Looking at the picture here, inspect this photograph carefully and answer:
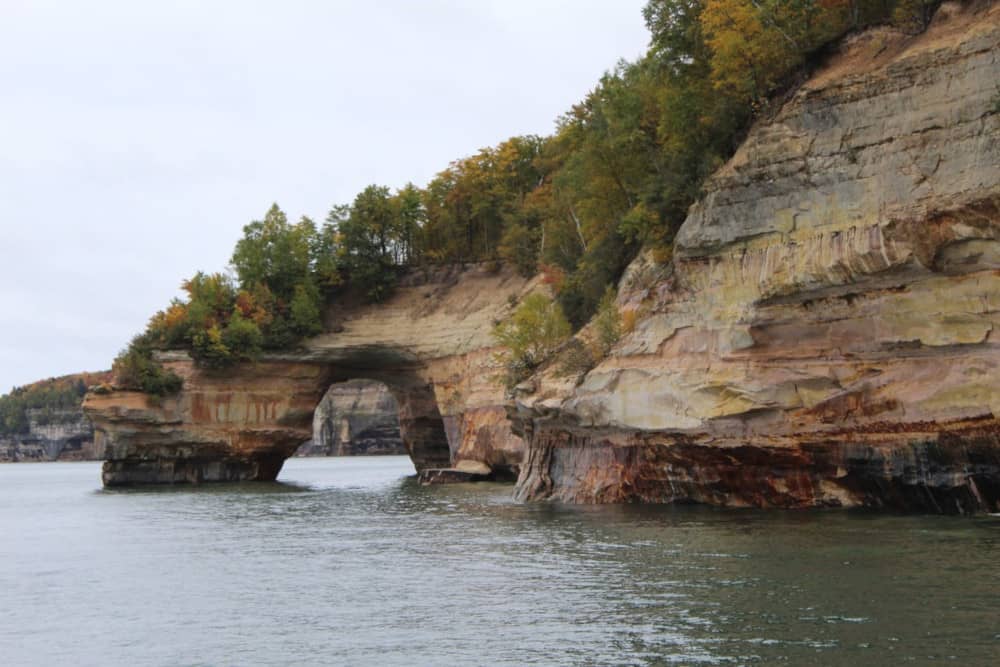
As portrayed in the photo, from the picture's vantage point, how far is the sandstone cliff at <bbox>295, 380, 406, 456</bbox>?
136 m

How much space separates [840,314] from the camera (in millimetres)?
29016

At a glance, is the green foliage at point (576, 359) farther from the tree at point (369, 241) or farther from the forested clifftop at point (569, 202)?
the tree at point (369, 241)

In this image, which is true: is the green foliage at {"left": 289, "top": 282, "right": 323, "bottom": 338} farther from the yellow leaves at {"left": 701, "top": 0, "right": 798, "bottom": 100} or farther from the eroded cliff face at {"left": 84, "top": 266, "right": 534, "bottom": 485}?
the yellow leaves at {"left": 701, "top": 0, "right": 798, "bottom": 100}

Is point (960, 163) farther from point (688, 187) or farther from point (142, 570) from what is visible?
point (142, 570)

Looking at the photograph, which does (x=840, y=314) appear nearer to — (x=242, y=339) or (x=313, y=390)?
(x=242, y=339)

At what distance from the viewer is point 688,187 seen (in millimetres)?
35812

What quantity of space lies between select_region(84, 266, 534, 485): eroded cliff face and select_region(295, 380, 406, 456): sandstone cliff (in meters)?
62.4

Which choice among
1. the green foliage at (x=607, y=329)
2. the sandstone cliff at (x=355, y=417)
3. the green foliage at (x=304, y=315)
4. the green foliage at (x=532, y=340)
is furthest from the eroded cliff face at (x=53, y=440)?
the green foliage at (x=607, y=329)

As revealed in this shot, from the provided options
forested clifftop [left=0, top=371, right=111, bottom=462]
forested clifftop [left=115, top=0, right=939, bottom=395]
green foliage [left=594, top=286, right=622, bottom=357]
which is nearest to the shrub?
forested clifftop [left=115, top=0, right=939, bottom=395]

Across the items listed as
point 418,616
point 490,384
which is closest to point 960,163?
point 418,616

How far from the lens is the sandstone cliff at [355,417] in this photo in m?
136

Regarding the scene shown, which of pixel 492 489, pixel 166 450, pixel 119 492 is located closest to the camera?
pixel 492 489

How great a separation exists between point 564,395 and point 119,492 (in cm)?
3330

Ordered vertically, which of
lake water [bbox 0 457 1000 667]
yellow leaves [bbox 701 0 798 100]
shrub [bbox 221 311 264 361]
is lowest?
lake water [bbox 0 457 1000 667]
